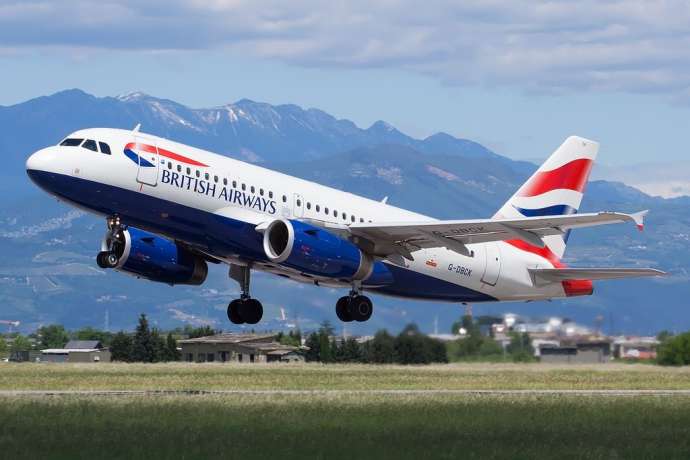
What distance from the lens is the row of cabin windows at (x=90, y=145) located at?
42500 mm

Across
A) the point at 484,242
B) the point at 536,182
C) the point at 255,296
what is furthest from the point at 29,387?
the point at 536,182

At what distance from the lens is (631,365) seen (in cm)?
7112

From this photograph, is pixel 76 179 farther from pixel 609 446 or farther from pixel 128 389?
pixel 609 446

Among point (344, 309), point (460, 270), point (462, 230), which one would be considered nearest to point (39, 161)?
point (344, 309)

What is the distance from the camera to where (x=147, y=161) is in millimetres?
42594

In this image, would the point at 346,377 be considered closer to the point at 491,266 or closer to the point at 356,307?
the point at 491,266

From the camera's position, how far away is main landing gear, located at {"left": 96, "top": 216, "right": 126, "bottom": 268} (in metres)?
43.6

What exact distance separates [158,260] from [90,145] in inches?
256

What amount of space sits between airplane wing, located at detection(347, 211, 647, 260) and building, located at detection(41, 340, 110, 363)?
44513 millimetres

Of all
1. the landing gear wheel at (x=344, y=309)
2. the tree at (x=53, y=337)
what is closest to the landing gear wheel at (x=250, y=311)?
the landing gear wheel at (x=344, y=309)

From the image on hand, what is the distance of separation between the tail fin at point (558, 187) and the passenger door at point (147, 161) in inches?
592

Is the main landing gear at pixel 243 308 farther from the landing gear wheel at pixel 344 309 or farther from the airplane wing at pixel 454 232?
the airplane wing at pixel 454 232

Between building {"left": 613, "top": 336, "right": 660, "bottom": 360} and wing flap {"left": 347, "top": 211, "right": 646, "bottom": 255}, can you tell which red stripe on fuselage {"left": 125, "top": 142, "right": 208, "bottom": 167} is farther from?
building {"left": 613, "top": 336, "right": 660, "bottom": 360}

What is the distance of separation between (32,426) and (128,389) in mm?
16089
